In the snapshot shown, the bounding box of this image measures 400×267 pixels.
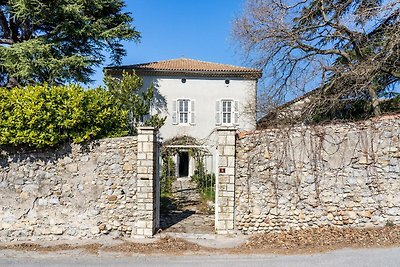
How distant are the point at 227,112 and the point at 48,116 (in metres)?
14.3

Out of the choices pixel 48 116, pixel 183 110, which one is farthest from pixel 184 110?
pixel 48 116

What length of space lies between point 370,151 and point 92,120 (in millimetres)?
6462

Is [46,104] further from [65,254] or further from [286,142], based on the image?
[286,142]

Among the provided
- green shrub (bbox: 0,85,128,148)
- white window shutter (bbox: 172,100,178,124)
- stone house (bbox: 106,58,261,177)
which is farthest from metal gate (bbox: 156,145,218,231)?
green shrub (bbox: 0,85,128,148)

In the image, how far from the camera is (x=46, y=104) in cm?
679

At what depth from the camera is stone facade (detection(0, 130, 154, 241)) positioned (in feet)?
23.5

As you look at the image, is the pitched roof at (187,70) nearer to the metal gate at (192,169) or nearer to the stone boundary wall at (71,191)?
the metal gate at (192,169)

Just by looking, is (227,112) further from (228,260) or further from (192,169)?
(228,260)

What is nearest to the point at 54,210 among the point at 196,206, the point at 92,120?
the point at 92,120

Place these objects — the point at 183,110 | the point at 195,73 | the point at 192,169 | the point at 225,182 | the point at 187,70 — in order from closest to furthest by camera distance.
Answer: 1. the point at 225,182
2. the point at 192,169
3. the point at 187,70
4. the point at 195,73
5. the point at 183,110

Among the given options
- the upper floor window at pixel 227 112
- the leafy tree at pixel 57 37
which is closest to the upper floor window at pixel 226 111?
the upper floor window at pixel 227 112

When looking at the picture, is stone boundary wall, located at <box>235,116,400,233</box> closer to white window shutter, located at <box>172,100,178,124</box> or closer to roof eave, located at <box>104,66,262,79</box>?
white window shutter, located at <box>172,100,178,124</box>

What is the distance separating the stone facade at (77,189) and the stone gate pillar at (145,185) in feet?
0.08

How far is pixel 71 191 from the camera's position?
23.9 ft
